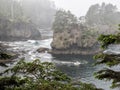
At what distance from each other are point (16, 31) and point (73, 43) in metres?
60.0

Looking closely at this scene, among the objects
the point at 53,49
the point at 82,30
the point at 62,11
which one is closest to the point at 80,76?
the point at 53,49

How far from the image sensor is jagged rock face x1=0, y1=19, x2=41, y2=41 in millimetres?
169625

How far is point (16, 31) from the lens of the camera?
17862 centimetres

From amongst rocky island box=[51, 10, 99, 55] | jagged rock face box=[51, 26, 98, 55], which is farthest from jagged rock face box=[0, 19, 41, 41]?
jagged rock face box=[51, 26, 98, 55]

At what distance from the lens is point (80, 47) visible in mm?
129000

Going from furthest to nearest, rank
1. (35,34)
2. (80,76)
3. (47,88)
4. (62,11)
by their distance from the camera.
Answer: (35,34) < (62,11) < (80,76) < (47,88)

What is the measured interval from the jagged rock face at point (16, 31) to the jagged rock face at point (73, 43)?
44346 millimetres

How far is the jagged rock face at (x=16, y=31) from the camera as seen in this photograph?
557 feet

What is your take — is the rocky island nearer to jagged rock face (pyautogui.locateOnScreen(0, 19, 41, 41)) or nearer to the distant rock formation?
the distant rock formation

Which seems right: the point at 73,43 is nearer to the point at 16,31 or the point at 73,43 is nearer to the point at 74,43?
the point at 74,43

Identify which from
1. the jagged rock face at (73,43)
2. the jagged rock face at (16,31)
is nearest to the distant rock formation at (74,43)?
the jagged rock face at (73,43)

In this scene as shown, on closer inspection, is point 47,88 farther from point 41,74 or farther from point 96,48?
point 96,48

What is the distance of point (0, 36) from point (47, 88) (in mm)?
157080

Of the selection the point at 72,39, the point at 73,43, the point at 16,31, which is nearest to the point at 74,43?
the point at 73,43
